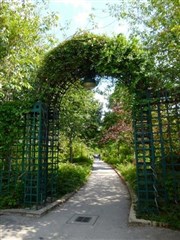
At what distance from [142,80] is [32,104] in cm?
282

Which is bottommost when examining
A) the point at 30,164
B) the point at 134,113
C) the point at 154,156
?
the point at 30,164

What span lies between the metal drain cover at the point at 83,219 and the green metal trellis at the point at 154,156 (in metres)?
1.05

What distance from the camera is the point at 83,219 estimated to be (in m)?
5.06

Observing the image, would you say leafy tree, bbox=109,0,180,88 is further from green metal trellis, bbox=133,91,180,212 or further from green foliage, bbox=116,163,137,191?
A: green foliage, bbox=116,163,137,191

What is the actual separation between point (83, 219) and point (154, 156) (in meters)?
2.10

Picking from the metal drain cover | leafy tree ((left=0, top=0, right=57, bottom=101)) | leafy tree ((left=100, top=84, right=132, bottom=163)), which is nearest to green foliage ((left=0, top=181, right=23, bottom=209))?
the metal drain cover

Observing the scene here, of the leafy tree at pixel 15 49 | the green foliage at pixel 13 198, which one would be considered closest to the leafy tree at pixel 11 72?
the leafy tree at pixel 15 49

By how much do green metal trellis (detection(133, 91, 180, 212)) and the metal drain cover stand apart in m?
1.05

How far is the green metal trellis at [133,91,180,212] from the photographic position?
16.4 feet

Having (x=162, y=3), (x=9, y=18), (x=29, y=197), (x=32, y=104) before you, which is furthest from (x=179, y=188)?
(x=9, y=18)

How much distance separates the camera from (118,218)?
16.7ft

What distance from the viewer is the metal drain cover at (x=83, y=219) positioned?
4836 mm

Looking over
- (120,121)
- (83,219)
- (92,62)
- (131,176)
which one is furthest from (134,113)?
(120,121)

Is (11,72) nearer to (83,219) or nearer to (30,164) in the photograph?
(30,164)
